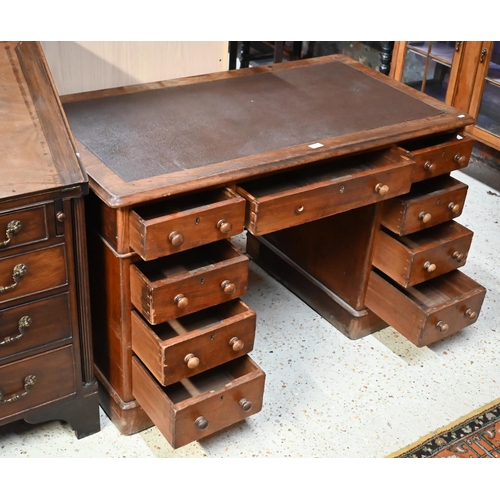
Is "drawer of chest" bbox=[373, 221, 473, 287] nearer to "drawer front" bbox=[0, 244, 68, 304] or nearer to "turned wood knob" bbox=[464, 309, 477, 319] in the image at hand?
"turned wood knob" bbox=[464, 309, 477, 319]

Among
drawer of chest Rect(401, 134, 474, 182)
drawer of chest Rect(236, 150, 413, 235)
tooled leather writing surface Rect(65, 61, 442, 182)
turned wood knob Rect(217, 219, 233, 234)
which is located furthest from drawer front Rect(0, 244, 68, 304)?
drawer of chest Rect(401, 134, 474, 182)

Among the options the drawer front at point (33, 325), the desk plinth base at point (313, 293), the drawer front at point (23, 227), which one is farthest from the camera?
the desk plinth base at point (313, 293)

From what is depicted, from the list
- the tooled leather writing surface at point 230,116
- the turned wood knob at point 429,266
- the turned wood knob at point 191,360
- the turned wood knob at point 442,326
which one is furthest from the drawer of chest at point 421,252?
the turned wood knob at point 191,360

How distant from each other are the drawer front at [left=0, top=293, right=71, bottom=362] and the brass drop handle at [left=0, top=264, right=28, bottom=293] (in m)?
0.06

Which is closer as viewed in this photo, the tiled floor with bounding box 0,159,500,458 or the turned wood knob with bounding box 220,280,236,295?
the turned wood knob with bounding box 220,280,236,295

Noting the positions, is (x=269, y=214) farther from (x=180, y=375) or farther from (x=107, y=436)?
(x=107, y=436)

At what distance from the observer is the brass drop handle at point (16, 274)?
5.40 feet

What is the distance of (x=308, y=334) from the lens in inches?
97.9

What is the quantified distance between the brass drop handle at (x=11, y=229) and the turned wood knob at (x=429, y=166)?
1.12 meters

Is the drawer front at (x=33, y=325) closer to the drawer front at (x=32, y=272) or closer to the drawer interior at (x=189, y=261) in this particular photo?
the drawer front at (x=32, y=272)

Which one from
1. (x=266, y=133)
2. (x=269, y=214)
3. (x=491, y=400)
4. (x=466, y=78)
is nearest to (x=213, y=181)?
(x=269, y=214)

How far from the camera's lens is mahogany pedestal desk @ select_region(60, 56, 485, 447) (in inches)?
69.2

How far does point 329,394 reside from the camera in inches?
88.4

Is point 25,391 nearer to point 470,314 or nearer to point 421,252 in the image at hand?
point 421,252
